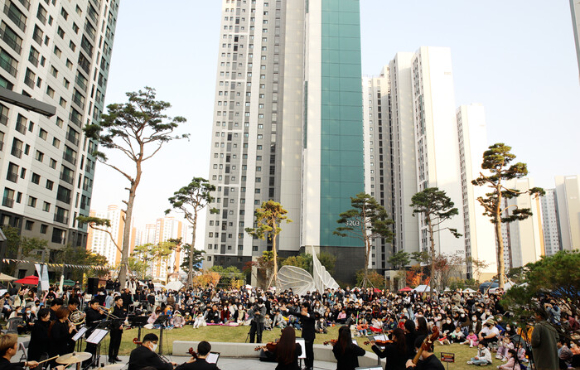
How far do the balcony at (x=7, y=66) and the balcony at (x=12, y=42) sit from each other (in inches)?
65.4

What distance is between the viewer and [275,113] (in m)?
76.5

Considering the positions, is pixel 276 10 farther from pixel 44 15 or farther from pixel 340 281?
pixel 340 281

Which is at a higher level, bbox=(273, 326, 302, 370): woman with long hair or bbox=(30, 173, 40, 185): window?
bbox=(30, 173, 40, 185): window

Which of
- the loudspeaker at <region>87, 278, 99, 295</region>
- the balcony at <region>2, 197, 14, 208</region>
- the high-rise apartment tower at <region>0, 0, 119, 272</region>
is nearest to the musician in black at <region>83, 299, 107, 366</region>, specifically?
the loudspeaker at <region>87, 278, 99, 295</region>

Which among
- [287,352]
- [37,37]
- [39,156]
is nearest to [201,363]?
[287,352]

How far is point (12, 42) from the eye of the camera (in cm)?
3384

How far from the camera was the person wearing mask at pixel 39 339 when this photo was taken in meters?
6.42

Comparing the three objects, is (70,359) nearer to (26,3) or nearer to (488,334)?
(488,334)

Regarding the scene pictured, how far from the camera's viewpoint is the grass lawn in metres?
11.3

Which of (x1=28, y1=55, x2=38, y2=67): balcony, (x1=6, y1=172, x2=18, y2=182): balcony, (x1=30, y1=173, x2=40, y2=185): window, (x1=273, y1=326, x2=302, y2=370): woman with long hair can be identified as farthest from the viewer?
(x1=30, y1=173, x2=40, y2=185): window

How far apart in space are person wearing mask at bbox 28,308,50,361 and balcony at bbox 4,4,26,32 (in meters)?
38.1

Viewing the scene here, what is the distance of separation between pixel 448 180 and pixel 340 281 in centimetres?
3742

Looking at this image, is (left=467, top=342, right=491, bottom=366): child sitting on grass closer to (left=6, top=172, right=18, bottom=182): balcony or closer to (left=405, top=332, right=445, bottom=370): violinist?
(left=405, top=332, right=445, bottom=370): violinist

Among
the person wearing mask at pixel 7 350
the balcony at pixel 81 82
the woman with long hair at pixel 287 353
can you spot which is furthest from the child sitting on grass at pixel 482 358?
the balcony at pixel 81 82
